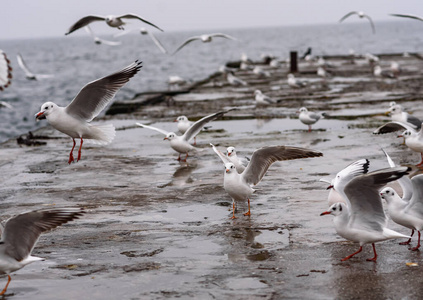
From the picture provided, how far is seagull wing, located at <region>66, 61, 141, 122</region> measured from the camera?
934cm

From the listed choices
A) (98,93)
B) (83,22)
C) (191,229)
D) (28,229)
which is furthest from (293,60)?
(28,229)

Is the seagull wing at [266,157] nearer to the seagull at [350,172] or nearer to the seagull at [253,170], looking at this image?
the seagull at [253,170]

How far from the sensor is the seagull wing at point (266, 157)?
7727 millimetres

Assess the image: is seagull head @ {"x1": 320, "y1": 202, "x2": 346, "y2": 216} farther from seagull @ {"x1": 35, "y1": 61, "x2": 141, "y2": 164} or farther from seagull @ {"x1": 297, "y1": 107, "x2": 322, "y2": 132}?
seagull @ {"x1": 297, "y1": 107, "x2": 322, "y2": 132}

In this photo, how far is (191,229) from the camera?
7.41 metres

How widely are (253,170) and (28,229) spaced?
3.22 metres

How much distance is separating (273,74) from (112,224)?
2628cm

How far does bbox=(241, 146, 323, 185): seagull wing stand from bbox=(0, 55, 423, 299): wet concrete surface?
16.8 inches

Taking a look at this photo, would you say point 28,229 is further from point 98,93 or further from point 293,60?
point 293,60

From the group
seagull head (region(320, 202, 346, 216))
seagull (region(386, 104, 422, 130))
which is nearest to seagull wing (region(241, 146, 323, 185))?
seagull head (region(320, 202, 346, 216))

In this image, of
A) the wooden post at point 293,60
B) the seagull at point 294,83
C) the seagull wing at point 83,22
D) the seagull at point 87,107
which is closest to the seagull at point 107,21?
the seagull wing at point 83,22

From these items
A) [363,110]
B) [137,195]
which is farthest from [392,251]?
[363,110]

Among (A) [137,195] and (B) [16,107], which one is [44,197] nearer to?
(A) [137,195]

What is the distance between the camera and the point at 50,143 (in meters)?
14.2
